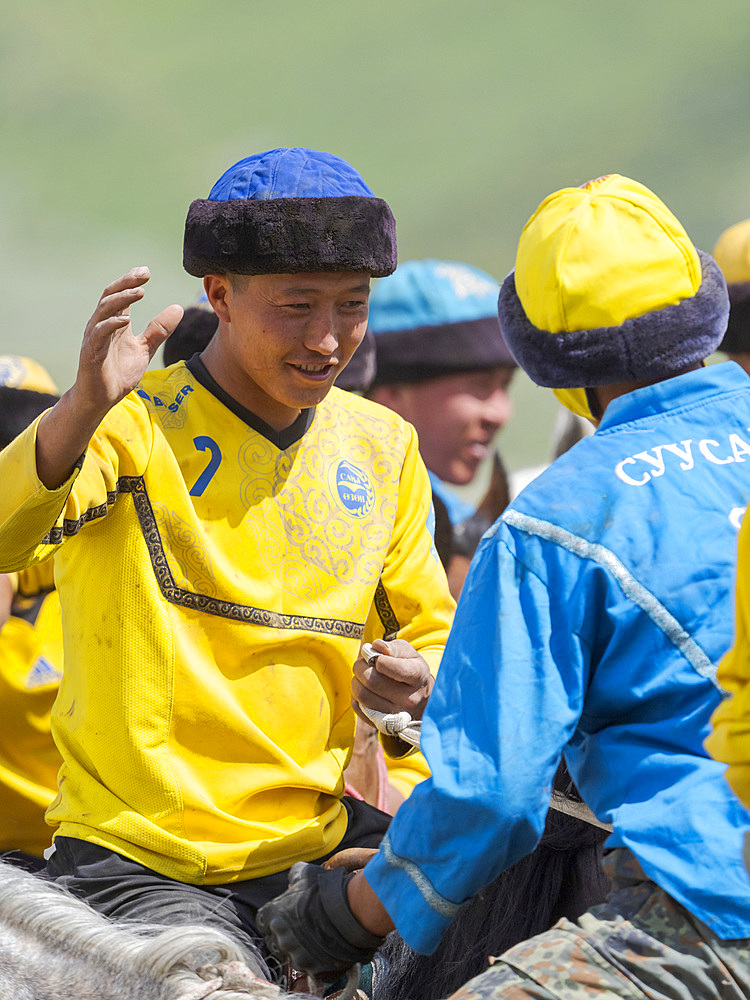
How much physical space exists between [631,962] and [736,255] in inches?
134

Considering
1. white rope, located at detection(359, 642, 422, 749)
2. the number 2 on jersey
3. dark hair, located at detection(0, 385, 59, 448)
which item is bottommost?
dark hair, located at detection(0, 385, 59, 448)

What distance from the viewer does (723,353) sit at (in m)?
4.68

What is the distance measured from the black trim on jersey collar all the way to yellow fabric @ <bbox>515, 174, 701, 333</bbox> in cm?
71

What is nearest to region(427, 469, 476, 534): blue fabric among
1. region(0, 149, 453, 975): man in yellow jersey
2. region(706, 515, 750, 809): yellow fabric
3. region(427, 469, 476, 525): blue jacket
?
region(427, 469, 476, 525): blue jacket

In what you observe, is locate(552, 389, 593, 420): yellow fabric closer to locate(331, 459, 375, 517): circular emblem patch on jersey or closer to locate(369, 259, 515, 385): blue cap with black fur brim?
locate(331, 459, 375, 517): circular emblem patch on jersey

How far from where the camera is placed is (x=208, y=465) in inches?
94.6

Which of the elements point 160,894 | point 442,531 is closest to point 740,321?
point 442,531

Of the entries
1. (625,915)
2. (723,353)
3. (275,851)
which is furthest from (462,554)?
(625,915)

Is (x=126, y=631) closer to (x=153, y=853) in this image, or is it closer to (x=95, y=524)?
(x=95, y=524)

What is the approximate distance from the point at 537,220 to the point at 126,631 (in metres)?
1.05

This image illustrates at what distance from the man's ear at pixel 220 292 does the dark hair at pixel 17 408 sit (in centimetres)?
155

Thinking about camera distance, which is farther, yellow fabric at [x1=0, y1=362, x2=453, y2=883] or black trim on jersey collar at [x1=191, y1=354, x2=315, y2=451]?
black trim on jersey collar at [x1=191, y1=354, x2=315, y2=451]

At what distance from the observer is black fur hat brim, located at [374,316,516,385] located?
4.93 m

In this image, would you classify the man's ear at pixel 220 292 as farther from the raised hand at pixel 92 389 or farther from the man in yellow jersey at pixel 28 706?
the man in yellow jersey at pixel 28 706
